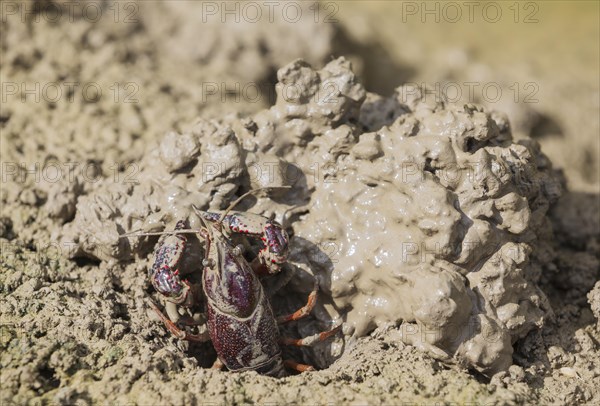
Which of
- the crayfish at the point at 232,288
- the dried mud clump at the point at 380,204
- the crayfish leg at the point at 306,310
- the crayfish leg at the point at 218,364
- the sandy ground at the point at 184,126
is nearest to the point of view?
the sandy ground at the point at 184,126

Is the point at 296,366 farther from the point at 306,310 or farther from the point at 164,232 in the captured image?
the point at 164,232

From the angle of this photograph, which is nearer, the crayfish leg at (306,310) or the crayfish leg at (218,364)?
the crayfish leg at (306,310)

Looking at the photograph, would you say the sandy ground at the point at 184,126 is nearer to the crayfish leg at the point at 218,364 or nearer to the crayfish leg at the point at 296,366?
the crayfish leg at the point at 218,364

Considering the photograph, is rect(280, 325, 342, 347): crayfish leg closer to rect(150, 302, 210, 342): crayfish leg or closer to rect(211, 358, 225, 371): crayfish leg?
rect(211, 358, 225, 371): crayfish leg

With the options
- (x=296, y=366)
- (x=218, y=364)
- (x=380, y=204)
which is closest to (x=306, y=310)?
(x=296, y=366)

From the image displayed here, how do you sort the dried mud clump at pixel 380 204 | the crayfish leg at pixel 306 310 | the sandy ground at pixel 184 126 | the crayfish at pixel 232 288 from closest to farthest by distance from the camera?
the sandy ground at pixel 184 126, the dried mud clump at pixel 380 204, the crayfish at pixel 232 288, the crayfish leg at pixel 306 310

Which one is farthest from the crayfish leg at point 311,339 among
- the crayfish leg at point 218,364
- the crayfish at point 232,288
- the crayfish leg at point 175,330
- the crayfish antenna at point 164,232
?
the crayfish antenna at point 164,232

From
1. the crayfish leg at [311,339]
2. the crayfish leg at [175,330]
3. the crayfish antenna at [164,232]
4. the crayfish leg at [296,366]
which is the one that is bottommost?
the crayfish leg at [296,366]

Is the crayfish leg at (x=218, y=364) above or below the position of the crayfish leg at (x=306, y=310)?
below
